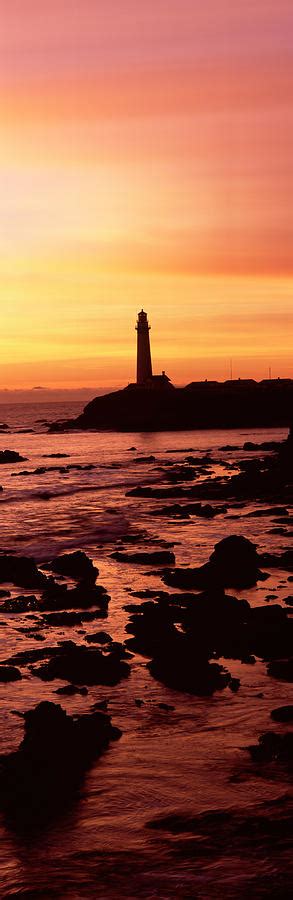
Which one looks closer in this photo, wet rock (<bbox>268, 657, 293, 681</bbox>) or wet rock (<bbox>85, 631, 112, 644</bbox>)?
wet rock (<bbox>268, 657, 293, 681</bbox>)

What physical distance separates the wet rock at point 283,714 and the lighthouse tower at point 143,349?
107 metres

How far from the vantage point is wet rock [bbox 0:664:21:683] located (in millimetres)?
17219

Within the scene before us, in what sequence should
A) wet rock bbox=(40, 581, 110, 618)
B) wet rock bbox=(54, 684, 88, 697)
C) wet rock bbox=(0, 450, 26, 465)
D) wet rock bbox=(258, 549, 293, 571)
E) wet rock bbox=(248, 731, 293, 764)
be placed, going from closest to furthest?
wet rock bbox=(248, 731, 293, 764) < wet rock bbox=(54, 684, 88, 697) < wet rock bbox=(40, 581, 110, 618) < wet rock bbox=(258, 549, 293, 571) < wet rock bbox=(0, 450, 26, 465)

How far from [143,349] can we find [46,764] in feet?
365

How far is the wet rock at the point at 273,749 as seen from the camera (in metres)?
13.7

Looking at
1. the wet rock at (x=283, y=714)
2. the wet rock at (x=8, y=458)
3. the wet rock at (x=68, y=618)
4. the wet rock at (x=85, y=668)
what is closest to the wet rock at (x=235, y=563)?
the wet rock at (x=68, y=618)

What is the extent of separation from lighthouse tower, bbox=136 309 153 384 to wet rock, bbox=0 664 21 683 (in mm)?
104290

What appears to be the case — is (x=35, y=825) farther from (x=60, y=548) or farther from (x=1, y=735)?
(x=60, y=548)

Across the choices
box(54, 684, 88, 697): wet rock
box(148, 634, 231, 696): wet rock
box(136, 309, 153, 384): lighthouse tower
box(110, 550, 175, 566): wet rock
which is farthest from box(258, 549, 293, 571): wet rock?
box(136, 309, 153, 384): lighthouse tower

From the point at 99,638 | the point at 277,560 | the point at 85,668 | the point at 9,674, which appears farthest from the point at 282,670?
the point at 277,560

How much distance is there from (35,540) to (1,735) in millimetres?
20935

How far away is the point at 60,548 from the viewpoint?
33.5 m

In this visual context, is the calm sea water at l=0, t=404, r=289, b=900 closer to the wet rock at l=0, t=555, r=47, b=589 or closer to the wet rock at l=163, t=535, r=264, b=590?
the wet rock at l=163, t=535, r=264, b=590

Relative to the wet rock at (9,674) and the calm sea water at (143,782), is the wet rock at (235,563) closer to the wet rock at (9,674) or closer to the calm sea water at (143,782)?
the calm sea water at (143,782)
